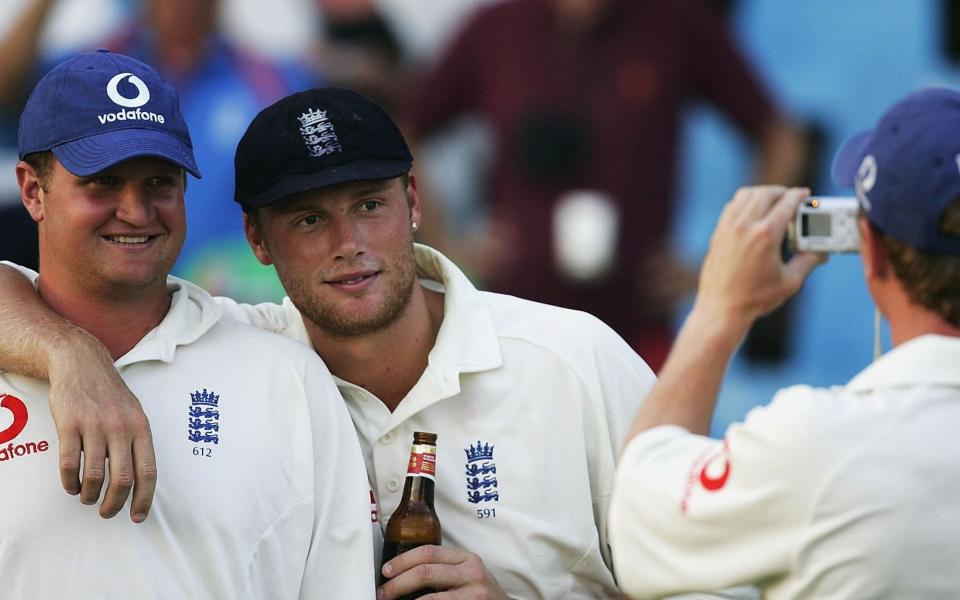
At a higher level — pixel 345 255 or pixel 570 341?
pixel 345 255

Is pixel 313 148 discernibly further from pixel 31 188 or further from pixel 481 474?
pixel 481 474

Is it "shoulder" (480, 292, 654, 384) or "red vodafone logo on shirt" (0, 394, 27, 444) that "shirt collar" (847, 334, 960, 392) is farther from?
"red vodafone logo on shirt" (0, 394, 27, 444)

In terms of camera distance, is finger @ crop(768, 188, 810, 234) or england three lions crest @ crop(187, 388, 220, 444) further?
england three lions crest @ crop(187, 388, 220, 444)

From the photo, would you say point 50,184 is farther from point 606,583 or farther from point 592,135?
point 592,135

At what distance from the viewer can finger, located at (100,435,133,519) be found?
260cm

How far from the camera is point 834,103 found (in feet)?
17.4

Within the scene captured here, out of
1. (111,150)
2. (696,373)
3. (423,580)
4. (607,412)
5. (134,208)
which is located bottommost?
(423,580)

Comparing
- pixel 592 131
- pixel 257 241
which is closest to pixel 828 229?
pixel 257 241

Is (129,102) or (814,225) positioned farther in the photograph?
(129,102)

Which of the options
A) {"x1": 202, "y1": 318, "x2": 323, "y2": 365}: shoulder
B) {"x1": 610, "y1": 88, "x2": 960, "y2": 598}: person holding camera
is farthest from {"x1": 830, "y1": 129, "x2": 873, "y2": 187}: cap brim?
{"x1": 202, "y1": 318, "x2": 323, "y2": 365}: shoulder

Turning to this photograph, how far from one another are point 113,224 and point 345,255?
1.69ft

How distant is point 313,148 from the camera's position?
3.15 m

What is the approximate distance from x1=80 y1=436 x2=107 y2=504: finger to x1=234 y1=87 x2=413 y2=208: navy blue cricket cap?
79cm

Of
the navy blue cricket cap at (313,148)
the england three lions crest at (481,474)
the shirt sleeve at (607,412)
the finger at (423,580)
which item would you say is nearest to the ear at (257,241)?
the navy blue cricket cap at (313,148)
